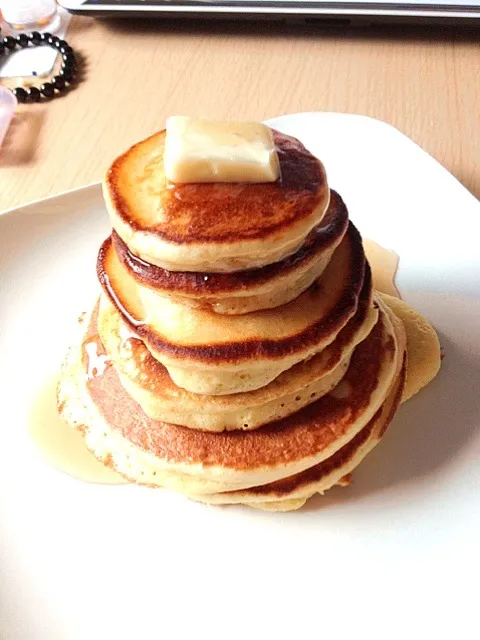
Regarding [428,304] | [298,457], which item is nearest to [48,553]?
[298,457]

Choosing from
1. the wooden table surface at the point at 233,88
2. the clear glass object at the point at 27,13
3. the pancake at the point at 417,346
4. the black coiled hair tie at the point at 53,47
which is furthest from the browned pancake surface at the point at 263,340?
the clear glass object at the point at 27,13

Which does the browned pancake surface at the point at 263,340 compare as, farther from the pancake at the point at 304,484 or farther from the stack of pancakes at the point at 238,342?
the pancake at the point at 304,484

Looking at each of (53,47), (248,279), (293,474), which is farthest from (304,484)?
(53,47)

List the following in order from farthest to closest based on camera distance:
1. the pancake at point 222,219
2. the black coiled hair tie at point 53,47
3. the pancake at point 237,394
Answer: the black coiled hair tie at point 53,47 < the pancake at point 237,394 < the pancake at point 222,219

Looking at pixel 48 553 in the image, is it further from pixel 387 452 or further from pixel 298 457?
pixel 387 452

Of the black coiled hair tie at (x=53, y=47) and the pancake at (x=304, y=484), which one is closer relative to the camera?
the pancake at (x=304, y=484)

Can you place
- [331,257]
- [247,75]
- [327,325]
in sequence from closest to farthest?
[327,325] < [331,257] < [247,75]

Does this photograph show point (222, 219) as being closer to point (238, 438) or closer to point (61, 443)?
point (238, 438)
